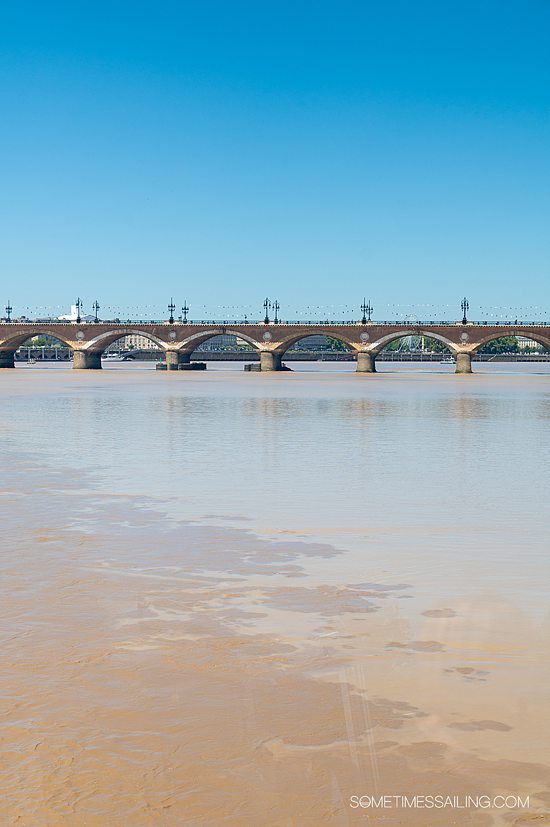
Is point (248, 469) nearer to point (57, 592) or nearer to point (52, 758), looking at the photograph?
point (57, 592)

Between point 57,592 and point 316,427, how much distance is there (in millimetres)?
20085

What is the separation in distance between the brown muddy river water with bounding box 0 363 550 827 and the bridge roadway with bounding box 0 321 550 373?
75.2 meters

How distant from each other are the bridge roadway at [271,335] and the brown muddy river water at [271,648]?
247 feet

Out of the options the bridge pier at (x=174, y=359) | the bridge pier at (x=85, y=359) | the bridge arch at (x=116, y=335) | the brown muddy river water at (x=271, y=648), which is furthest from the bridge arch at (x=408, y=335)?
the brown muddy river water at (x=271, y=648)

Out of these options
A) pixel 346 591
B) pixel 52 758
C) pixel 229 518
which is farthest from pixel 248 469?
pixel 52 758

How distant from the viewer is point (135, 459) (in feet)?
66.4

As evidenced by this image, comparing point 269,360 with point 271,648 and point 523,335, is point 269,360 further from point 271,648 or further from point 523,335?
point 271,648

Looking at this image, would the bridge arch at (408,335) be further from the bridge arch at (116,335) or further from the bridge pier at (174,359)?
the bridge arch at (116,335)

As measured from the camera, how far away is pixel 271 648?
7.51 metres

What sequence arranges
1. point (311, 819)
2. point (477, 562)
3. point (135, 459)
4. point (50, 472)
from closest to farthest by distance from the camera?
1. point (311, 819)
2. point (477, 562)
3. point (50, 472)
4. point (135, 459)

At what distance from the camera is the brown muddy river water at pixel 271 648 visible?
529 centimetres

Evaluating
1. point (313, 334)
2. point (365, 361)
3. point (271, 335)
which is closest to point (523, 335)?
point (365, 361)

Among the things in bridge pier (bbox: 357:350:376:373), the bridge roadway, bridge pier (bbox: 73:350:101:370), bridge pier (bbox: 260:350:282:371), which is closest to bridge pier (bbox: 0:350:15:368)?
the bridge roadway

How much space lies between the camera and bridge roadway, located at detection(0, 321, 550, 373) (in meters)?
90.9
